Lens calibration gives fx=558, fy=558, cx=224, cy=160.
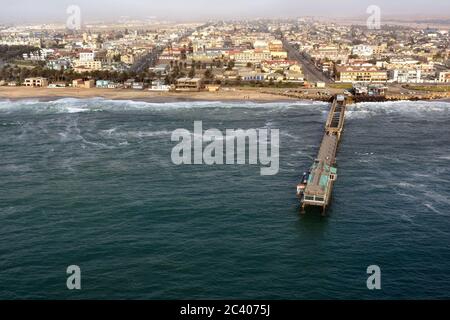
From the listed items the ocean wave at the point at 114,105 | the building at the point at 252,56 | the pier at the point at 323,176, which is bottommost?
the pier at the point at 323,176

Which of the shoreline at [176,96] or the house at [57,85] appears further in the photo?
the house at [57,85]

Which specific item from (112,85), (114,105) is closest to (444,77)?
(112,85)

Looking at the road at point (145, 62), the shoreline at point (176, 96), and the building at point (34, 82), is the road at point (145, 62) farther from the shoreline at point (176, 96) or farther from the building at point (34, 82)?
the shoreline at point (176, 96)

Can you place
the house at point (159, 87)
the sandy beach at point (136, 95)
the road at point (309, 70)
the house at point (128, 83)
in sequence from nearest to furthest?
1. the sandy beach at point (136, 95)
2. the house at point (159, 87)
3. the house at point (128, 83)
4. the road at point (309, 70)

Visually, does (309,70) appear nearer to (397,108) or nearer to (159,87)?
(159,87)

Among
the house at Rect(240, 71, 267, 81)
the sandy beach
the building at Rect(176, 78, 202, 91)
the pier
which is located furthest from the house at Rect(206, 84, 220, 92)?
the pier

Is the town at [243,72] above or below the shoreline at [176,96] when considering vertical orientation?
above

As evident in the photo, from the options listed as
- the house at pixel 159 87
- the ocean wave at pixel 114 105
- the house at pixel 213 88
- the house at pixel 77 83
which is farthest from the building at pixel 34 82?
the house at pixel 213 88

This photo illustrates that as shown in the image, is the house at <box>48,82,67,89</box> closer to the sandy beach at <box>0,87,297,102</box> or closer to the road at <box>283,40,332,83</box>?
the sandy beach at <box>0,87,297,102</box>
